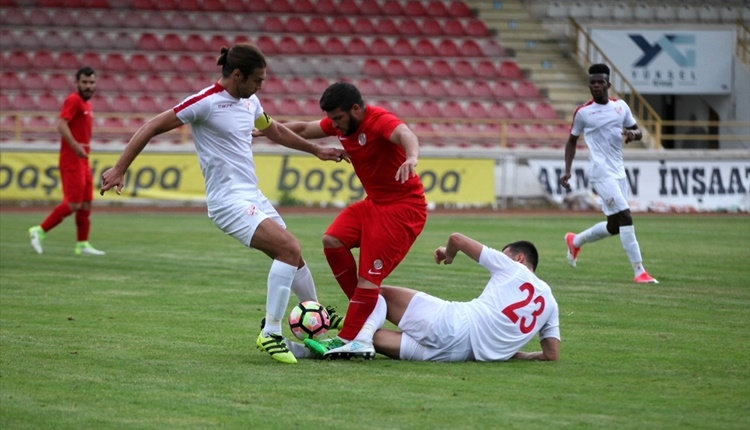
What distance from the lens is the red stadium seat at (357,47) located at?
111 ft

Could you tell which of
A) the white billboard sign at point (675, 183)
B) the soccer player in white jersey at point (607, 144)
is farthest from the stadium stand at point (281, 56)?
the soccer player in white jersey at point (607, 144)

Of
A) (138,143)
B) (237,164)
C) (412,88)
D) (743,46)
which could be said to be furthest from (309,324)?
(743,46)

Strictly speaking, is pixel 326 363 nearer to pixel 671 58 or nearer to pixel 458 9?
pixel 671 58

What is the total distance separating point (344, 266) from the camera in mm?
8562

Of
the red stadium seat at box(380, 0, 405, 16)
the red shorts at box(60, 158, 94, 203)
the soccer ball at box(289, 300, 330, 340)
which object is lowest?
the soccer ball at box(289, 300, 330, 340)

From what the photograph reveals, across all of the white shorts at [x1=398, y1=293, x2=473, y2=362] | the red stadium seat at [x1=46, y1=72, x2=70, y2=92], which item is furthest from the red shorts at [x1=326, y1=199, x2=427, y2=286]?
the red stadium seat at [x1=46, y1=72, x2=70, y2=92]

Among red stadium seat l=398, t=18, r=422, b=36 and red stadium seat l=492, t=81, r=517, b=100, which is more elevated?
red stadium seat l=398, t=18, r=422, b=36

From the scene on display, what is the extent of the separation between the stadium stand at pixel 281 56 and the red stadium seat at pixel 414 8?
57mm

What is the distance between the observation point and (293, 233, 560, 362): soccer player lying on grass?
7730mm

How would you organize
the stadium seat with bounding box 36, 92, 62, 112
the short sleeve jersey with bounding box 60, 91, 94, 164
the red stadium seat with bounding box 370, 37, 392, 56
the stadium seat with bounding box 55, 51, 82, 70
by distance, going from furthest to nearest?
the red stadium seat with bounding box 370, 37, 392, 56, the stadium seat with bounding box 55, 51, 82, 70, the stadium seat with bounding box 36, 92, 62, 112, the short sleeve jersey with bounding box 60, 91, 94, 164

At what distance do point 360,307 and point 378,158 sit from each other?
3.48ft

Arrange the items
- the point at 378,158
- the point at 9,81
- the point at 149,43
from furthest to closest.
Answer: the point at 149,43, the point at 9,81, the point at 378,158

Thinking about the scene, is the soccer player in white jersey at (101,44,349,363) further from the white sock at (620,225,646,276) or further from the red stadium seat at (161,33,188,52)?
the red stadium seat at (161,33,188,52)

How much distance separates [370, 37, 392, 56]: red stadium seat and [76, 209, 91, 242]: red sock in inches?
735
